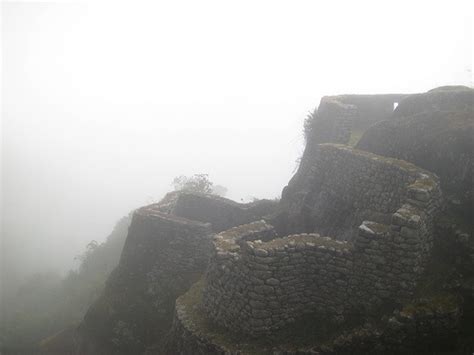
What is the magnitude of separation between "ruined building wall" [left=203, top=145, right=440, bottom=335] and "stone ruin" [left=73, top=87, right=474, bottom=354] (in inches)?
1.1

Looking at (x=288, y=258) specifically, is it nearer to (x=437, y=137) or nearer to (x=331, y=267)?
(x=331, y=267)

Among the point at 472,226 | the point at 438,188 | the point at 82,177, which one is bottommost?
the point at 82,177

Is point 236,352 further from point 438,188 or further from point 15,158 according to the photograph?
point 15,158

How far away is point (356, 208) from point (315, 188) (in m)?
2.92

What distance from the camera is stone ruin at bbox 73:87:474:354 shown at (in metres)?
9.91

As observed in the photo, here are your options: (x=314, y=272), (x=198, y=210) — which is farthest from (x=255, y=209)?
(x=314, y=272)

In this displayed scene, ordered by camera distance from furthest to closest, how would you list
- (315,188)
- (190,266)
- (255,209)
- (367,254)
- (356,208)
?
Answer: (255,209) < (190,266) < (315,188) < (356,208) < (367,254)

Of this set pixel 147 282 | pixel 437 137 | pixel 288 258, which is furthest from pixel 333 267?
pixel 147 282

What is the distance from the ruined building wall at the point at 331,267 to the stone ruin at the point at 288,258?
0.03 meters

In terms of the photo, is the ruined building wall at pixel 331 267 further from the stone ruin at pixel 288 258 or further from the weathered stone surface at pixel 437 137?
the weathered stone surface at pixel 437 137

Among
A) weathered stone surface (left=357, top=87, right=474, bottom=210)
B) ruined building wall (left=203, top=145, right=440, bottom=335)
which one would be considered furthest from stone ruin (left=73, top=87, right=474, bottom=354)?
weathered stone surface (left=357, top=87, right=474, bottom=210)

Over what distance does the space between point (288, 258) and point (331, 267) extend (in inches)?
46.5

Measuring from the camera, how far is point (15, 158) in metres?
161

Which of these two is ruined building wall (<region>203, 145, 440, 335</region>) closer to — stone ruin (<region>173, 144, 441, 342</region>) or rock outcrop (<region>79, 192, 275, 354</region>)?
stone ruin (<region>173, 144, 441, 342</region>)
